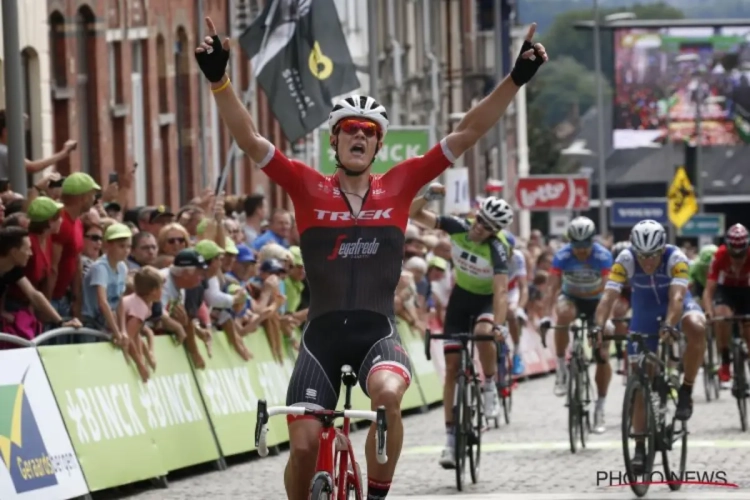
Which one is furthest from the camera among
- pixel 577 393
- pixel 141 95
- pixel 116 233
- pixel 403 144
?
pixel 141 95

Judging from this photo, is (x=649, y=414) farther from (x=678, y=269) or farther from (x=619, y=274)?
(x=619, y=274)

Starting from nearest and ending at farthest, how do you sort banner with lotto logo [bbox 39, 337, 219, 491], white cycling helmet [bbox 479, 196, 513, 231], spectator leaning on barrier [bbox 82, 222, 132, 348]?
1. banner with lotto logo [bbox 39, 337, 219, 491]
2. spectator leaning on barrier [bbox 82, 222, 132, 348]
3. white cycling helmet [bbox 479, 196, 513, 231]

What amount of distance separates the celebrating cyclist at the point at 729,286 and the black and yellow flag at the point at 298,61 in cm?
458

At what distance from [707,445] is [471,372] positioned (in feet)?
9.32

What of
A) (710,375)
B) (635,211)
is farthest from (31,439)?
(635,211)

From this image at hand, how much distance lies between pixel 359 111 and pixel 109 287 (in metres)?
5.89

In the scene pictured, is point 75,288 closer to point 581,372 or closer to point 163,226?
point 163,226

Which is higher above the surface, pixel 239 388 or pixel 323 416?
pixel 323 416

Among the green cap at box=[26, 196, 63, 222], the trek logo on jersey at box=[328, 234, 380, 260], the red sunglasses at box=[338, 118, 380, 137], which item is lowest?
the green cap at box=[26, 196, 63, 222]

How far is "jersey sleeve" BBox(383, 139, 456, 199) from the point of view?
10.4 meters

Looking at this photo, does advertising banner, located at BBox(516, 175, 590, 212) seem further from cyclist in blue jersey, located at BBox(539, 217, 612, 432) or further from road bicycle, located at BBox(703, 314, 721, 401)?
A: cyclist in blue jersey, located at BBox(539, 217, 612, 432)

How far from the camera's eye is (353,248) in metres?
10.1

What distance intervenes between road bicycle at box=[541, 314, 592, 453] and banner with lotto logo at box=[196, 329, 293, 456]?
234 cm

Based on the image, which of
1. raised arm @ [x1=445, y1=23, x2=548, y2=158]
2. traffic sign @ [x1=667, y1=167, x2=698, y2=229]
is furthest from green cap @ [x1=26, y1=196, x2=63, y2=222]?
traffic sign @ [x1=667, y1=167, x2=698, y2=229]
